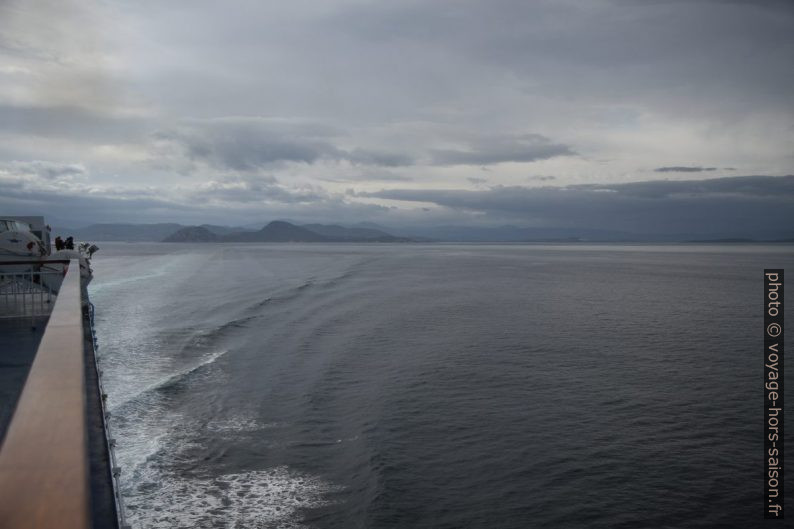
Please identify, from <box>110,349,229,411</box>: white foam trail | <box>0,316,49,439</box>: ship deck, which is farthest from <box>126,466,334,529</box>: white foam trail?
→ <box>110,349,229,411</box>: white foam trail

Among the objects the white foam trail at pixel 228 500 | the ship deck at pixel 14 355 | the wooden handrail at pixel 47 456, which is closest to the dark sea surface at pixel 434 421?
the white foam trail at pixel 228 500

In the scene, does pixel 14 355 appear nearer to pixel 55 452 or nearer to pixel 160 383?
pixel 160 383

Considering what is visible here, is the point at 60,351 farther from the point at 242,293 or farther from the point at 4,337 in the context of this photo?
the point at 242,293

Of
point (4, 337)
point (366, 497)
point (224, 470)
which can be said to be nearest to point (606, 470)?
point (366, 497)

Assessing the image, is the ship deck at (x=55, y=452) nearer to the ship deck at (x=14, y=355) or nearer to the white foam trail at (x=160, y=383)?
the ship deck at (x=14, y=355)

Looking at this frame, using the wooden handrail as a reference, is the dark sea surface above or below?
below

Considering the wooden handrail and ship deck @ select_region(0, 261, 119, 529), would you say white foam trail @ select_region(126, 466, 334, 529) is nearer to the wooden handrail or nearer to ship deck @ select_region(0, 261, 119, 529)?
ship deck @ select_region(0, 261, 119, 529)
